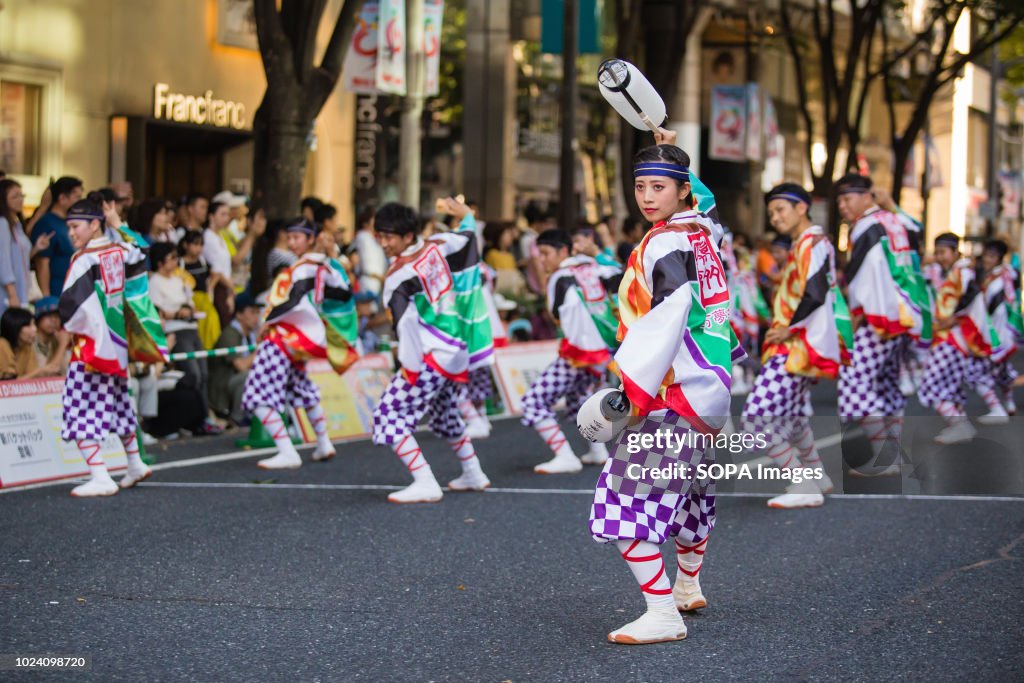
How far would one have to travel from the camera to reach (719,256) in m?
5.79

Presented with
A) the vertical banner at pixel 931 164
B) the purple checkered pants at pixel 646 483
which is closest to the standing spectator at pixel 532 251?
the purple checkered pants at pixel 646 483

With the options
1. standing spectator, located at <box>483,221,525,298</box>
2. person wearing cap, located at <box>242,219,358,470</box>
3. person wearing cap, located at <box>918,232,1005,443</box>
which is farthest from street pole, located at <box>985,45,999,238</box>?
person wearing cap, located at <box>242,219,358,470</box>

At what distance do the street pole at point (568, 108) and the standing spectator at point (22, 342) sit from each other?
28.8 ft

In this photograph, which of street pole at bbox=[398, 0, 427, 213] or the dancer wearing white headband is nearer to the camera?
the dancer wearing white headband

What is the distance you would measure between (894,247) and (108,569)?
18.7ft

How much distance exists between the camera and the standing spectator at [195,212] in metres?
13.4

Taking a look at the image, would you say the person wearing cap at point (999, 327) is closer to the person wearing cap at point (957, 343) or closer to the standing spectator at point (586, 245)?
the person wearing cap at point (957, 343)

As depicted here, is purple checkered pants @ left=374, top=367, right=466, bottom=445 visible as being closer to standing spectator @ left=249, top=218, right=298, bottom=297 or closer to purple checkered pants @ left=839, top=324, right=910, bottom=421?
purple checkered pants @ left=839, top=324, right=910, bottom=421

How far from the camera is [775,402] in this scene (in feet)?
29.1

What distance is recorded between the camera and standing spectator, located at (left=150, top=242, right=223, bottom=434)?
38.3 feet

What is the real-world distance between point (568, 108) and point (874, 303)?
894 centimetres

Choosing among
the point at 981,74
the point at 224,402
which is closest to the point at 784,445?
the point at 224,402

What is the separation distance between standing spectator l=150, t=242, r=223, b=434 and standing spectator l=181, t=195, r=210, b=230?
1.58 meters

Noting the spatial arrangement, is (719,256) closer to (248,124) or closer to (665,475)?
(665,475)
